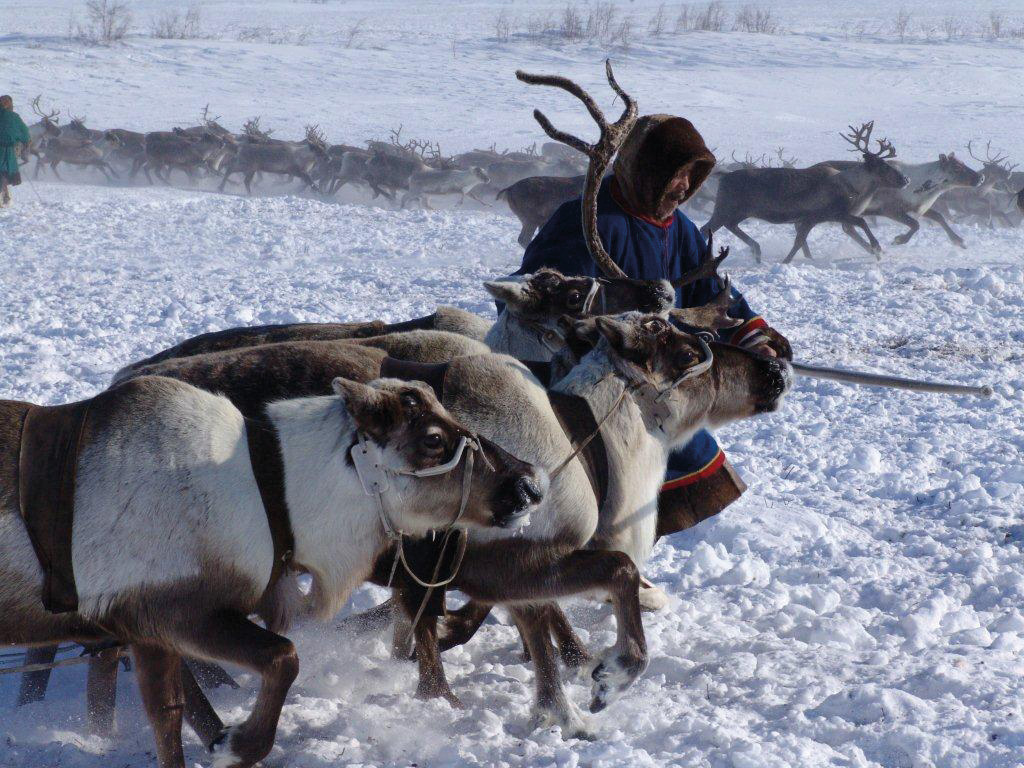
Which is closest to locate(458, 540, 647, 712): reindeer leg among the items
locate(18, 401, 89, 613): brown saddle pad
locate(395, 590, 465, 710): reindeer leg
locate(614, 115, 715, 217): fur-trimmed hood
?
locate(395, 590, 465, 710): reindeer leg

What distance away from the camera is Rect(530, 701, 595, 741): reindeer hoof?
3.10 metres

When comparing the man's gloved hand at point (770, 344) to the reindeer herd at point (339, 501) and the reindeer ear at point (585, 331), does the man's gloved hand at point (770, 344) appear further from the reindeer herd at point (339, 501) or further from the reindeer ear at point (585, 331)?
the reindeer ear at point (585, 331)

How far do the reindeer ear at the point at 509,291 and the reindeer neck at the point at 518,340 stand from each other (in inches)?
3.3

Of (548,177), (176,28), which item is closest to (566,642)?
(548,177)

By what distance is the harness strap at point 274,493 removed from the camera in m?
2.75

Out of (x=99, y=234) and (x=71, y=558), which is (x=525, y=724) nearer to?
(x=71, y=558)

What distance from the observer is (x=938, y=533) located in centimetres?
449

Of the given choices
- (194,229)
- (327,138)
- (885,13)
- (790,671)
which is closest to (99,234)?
(194,229)

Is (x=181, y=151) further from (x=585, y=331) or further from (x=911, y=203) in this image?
(x=585, y=331)

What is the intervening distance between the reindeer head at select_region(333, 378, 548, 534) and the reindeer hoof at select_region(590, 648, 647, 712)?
20.6 inches

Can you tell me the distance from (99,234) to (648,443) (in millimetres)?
10187

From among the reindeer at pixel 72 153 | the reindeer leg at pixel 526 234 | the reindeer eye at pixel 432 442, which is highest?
the reindeer eye at pixel 432 442

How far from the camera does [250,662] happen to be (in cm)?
259

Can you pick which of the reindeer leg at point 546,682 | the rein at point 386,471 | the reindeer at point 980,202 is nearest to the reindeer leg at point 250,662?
the rein at point 386,471
